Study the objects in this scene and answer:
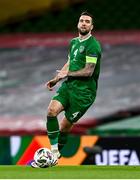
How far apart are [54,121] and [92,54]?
0.93m

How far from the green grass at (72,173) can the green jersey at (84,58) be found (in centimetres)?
103

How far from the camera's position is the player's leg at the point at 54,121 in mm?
9820

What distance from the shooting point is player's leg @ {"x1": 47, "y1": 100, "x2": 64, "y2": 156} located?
982 cm

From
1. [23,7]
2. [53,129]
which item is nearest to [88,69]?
[53,129]

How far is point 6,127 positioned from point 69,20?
180 inches

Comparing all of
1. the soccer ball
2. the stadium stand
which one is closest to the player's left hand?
the soccer ball

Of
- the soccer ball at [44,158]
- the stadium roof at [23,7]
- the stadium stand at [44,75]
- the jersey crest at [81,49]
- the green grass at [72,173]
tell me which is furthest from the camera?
the stadium roof at [23,7]

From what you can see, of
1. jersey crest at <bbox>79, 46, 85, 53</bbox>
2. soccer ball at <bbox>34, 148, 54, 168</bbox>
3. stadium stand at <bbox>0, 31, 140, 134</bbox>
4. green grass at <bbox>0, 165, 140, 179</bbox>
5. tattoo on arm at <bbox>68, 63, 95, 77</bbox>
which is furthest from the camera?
stadium stand at <bbox>0, 31, 140, 134</bbox>

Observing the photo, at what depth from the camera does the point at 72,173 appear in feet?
29.5

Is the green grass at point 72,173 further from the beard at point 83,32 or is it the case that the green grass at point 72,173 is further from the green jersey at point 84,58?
the beard at point 83,32

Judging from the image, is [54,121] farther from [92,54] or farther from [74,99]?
[92,54]

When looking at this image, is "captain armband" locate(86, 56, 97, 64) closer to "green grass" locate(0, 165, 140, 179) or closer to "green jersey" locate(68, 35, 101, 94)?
"green jersey" locate(68, 35, 101, 94)

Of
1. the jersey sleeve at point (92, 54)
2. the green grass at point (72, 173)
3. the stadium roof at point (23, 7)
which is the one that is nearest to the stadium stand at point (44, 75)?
the stadium roof at point (23, 7)

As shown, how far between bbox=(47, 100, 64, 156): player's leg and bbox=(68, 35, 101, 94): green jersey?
12.8 inches
